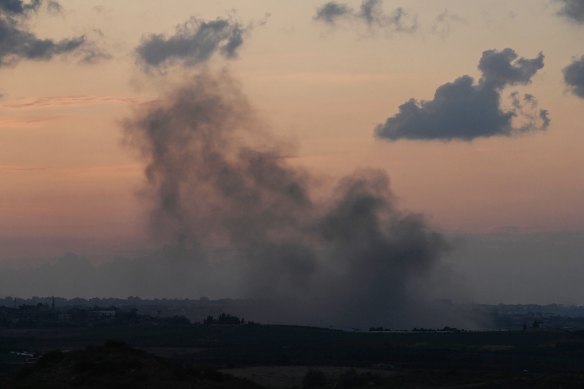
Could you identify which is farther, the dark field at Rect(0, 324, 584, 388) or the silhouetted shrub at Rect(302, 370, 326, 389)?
the silhouetted shrub at Rect(302, 370, 326, 389)

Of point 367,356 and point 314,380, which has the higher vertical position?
point 367,356

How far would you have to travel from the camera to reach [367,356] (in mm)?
144125

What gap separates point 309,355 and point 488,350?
1215 inches

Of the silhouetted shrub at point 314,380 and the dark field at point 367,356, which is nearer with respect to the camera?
the dark field at point 367,356

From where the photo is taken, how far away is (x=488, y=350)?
6358 inches

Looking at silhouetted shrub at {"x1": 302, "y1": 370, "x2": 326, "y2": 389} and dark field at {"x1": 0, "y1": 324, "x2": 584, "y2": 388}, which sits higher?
dark field at {"x1": 0, "y1": 324, "x2": 584, "y2": 388}

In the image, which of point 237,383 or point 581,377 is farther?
point 581,377

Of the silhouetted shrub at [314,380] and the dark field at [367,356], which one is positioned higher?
the dark field at [367,356]

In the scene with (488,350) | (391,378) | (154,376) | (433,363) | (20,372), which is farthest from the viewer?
(488,350)

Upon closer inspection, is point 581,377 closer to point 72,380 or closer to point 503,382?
point 503,382

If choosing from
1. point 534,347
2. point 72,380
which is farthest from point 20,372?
point 534,347

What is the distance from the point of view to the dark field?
9612cm

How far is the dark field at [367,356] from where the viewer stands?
315 ft

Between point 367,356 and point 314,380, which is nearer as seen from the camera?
point 314,380
